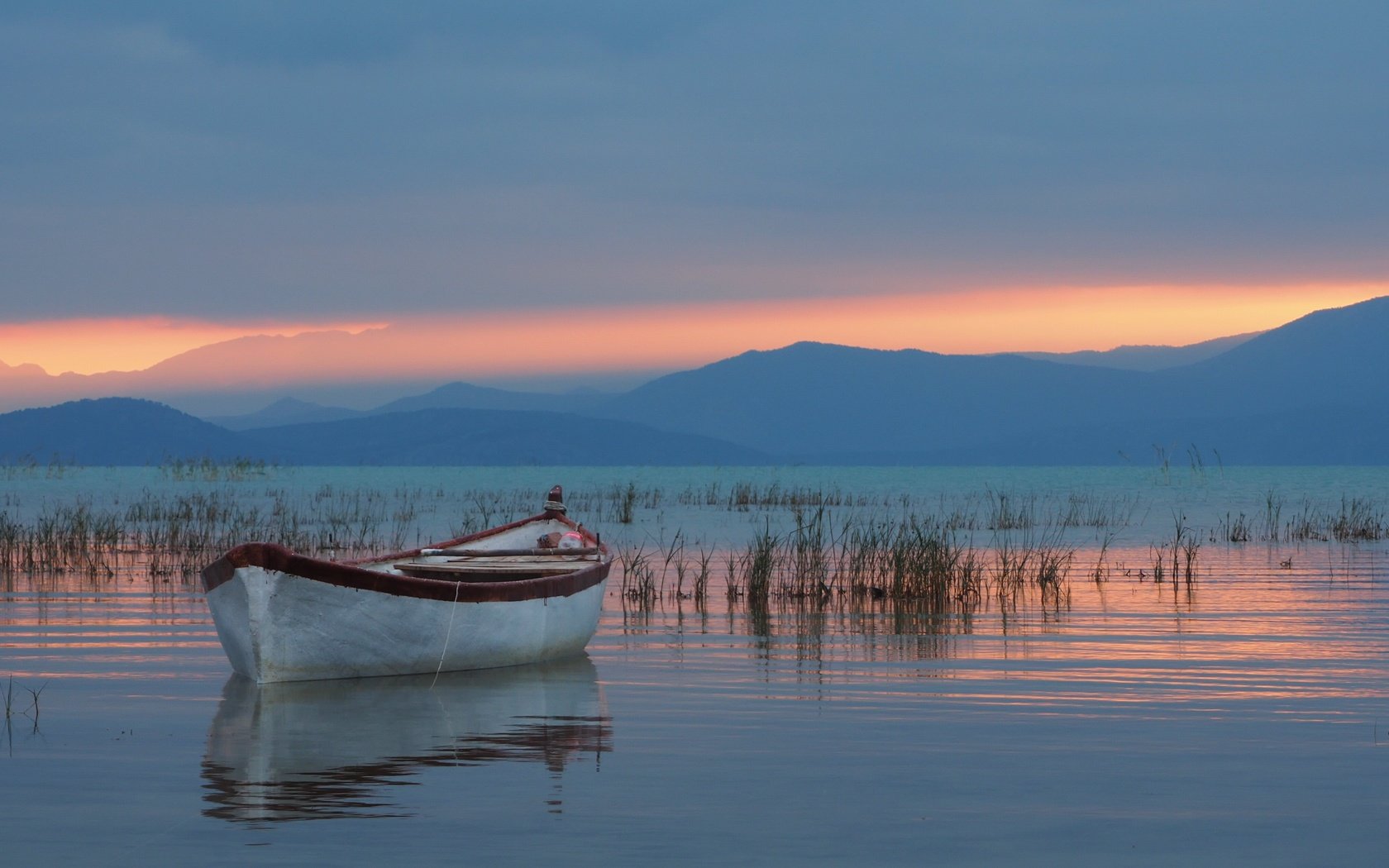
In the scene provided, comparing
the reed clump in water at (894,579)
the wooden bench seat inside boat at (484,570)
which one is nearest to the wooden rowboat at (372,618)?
the wooden bench seat inside boat at (484,570)

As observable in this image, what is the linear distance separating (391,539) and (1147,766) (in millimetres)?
23597

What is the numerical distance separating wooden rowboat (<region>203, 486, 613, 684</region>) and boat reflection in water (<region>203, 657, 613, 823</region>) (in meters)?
0.17

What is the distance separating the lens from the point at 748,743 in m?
9.92

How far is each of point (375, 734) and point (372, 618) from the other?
2384mm

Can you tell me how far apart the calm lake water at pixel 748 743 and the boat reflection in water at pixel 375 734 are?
3 centimetres

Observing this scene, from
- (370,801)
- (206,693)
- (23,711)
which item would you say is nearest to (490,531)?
(206,693)

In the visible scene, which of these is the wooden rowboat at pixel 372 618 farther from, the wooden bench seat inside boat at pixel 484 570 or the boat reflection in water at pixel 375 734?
the wooden bench seat inside boat at pixel 484 570

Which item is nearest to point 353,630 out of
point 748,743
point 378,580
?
point 378,580

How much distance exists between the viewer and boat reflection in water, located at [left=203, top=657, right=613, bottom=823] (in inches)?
332

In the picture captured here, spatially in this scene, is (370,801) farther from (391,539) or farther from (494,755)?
(391,539)

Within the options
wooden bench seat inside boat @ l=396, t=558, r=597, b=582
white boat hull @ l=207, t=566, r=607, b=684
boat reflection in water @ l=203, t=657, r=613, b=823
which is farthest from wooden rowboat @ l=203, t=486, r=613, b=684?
wooden bench seat inside boat @ l=396, t=558, r=597, b=582

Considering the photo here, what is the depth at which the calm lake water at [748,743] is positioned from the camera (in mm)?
7457

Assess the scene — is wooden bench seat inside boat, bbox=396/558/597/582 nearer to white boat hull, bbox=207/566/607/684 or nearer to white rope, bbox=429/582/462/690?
white boat hull, bbox=207/566/607/684

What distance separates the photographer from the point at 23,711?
1110 centimetres
